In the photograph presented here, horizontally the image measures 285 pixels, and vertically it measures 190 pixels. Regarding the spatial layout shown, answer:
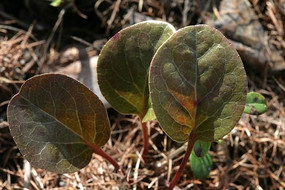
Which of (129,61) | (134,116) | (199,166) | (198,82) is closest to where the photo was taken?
(198,82)

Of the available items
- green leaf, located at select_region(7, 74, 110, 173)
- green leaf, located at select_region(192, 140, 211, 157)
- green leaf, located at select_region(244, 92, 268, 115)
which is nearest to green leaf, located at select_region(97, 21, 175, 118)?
green leaf, located at select_region(7, 74, 110, 173)

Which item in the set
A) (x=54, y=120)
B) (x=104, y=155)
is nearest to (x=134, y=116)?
(x=104, y=155)

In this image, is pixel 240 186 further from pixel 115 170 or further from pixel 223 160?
pixel 115 170

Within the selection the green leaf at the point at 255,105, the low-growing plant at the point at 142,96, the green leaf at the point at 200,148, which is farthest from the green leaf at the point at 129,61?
the green leaf at the point at 255,105

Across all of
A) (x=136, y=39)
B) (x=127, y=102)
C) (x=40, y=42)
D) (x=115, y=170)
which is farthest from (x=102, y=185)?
(x=40, y=42)

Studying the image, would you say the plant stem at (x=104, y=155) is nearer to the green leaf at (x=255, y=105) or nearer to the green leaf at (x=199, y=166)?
the green leaf at (x=199, y=166)

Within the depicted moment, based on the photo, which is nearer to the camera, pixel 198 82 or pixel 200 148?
pixel 198 82

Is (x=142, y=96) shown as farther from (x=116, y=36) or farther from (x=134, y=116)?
(x=134, y=116)

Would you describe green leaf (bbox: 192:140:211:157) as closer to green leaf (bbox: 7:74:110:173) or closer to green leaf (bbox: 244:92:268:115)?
green leaf (bbox: 244:92:268:115)
